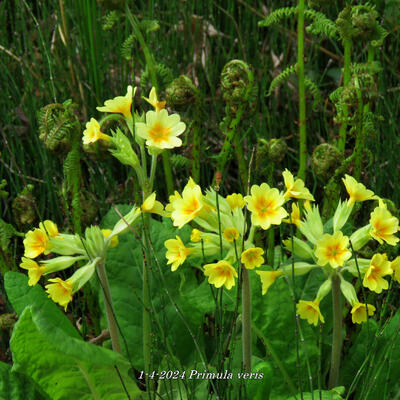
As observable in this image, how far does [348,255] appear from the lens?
1218 mm

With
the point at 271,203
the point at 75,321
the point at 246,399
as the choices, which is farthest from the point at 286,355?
the point at 75,321

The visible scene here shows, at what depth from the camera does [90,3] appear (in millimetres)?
2268

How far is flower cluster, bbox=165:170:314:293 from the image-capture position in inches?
47.8

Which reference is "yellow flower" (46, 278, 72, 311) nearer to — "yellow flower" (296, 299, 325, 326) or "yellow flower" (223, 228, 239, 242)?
"yellow flower" (223, 228, 239, 242)

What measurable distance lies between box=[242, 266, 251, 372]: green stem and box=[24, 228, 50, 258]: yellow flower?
0.43m

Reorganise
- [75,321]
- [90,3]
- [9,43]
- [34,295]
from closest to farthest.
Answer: [34,295]
[75,321]
[90,3]
[9,43]

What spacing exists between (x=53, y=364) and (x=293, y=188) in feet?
2.20

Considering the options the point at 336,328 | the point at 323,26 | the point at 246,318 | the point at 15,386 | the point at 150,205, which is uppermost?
the point at 323,26

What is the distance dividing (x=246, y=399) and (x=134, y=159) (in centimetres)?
59

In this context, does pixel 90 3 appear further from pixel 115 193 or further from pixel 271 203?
pixel 271 203

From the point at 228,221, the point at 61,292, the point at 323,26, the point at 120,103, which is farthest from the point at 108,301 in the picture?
the point at 323,26

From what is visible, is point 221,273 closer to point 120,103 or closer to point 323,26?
point 120,103

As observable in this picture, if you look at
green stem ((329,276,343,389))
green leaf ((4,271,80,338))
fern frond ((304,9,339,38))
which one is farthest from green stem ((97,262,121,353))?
fern frond ((304,9,339,38))

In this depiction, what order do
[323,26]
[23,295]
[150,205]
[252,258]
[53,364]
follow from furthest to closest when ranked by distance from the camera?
[323,26] < [23,295] < [53,364] < [150,205] < [252,258]
